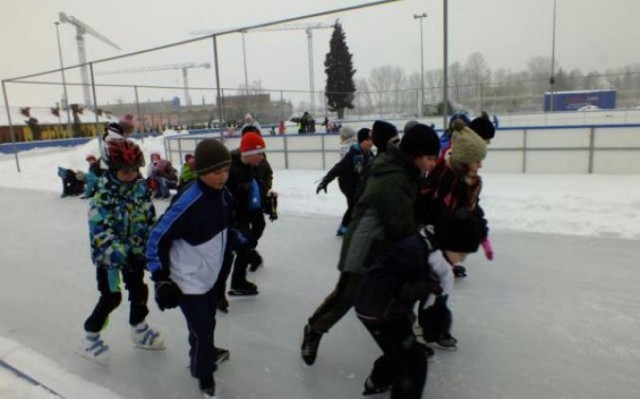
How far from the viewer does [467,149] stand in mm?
2824

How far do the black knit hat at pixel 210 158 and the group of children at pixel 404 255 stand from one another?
0.73 m

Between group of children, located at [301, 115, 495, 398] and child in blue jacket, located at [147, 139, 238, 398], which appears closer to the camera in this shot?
group of children, located at [301, 115, 495, 398]

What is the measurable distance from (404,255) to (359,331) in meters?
1.49

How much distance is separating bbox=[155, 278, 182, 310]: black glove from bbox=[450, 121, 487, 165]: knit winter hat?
1820 millimetres

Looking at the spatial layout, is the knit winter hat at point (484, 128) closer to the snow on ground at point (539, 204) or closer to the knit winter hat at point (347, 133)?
the knit winter hat at point (347, 133)

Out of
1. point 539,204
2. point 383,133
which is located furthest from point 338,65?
point 383,133

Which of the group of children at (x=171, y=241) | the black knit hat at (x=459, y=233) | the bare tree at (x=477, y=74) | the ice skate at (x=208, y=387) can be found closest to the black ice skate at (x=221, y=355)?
the group of children at (x=171, y=241)

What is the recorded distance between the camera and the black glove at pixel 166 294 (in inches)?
88.8

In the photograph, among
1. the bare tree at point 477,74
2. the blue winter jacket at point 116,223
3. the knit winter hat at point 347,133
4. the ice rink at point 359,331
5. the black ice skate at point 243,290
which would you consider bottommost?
the ice rink at point 359,331

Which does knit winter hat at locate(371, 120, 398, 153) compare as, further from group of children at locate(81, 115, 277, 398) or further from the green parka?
the green parka

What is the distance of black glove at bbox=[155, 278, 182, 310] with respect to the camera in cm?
226

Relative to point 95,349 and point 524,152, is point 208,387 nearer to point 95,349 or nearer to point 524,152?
point 95,349

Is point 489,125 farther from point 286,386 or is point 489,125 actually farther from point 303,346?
point 286,386

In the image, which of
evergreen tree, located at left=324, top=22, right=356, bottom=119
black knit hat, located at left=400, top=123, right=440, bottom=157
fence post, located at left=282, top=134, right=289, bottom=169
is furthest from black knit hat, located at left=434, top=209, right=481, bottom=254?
evergreen tree, located at left=324, top=22, right=356, bottom=119
